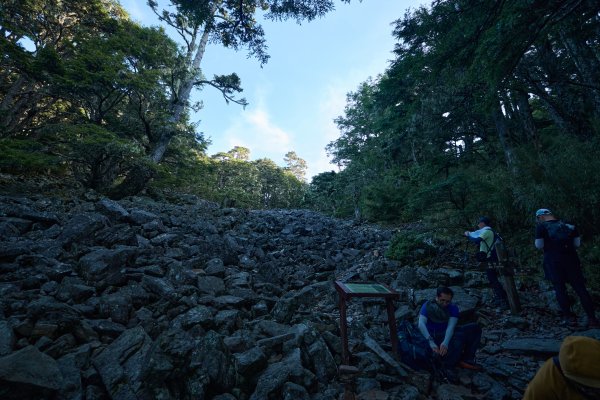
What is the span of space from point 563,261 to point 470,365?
275cm

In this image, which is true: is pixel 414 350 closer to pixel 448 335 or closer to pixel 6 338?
pixel 448 335

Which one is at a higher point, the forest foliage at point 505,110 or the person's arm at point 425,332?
the forest foliage at point 505,110

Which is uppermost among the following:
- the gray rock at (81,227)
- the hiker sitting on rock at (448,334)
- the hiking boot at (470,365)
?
the gray rock at (81,227)

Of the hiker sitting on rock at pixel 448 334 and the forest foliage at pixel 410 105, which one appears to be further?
the forest foliage at pixel 410 105

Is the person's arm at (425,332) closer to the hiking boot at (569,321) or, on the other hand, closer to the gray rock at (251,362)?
the gray rock at (251,362)

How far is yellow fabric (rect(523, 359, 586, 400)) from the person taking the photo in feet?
6.06

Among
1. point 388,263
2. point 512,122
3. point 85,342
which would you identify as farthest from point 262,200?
point 85,342

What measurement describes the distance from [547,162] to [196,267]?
947 cm

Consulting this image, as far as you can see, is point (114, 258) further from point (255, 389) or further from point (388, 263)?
point (388, 263)

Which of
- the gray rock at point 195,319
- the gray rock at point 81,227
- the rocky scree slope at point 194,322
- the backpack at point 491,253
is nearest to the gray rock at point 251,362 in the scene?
the rocky scree slope at point 194,322

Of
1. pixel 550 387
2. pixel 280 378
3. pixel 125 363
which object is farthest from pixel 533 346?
pixel 125 363

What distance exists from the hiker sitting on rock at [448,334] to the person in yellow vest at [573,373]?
186cm

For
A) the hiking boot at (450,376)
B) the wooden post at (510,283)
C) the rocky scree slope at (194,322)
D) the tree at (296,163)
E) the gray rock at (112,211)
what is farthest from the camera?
the tree at (296,163)

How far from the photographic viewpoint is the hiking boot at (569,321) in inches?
185
